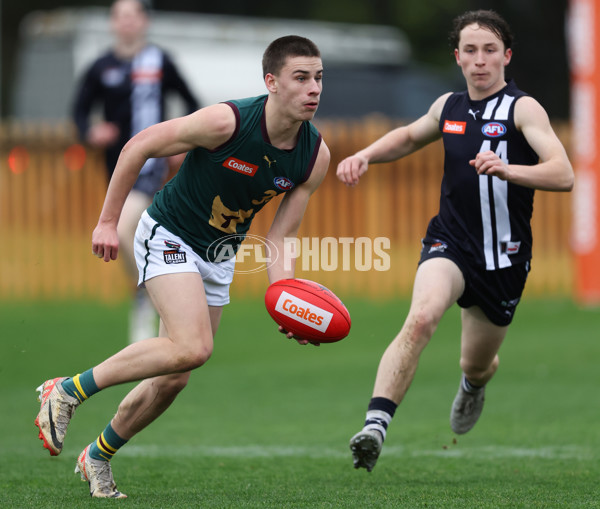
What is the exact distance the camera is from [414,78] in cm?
2097

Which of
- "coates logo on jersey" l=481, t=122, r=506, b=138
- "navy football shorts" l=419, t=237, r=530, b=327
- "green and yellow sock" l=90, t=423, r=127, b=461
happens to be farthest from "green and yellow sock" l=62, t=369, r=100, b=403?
"coates logo on jersey" l=481, t=122, r=506, b=138

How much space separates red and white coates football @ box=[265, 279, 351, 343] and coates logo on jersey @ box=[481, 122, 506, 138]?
1.28 m

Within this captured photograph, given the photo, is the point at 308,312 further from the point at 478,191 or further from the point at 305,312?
the point at 478,191

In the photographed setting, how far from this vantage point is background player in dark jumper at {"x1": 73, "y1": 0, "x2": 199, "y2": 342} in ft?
33.6

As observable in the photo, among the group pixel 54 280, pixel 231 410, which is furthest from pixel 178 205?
pixel 54 280

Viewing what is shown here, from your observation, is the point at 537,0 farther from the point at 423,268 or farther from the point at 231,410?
the point at 423,268

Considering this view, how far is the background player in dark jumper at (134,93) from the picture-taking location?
33.6 feet

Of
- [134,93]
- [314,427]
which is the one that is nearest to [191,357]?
[314,427]

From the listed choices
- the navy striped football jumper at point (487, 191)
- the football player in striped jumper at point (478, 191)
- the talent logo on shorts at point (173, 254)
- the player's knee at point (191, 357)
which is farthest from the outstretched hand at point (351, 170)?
the player's knee at point (191, 357)

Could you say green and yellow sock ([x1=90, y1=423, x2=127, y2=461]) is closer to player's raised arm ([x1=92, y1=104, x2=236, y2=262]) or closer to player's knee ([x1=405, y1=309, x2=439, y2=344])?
player's raised arm ([x1=92, y1=104, x2=236, y2=262])

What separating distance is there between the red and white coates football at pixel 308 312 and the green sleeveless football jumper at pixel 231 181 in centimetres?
39

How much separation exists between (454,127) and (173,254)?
1765mm

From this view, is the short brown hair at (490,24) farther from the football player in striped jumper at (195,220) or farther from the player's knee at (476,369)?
the player's knee at (476,369)

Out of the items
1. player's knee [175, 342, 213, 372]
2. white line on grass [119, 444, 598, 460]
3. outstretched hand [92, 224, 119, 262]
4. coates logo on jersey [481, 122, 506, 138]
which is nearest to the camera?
player's knee [175, 342, 213, 372]
